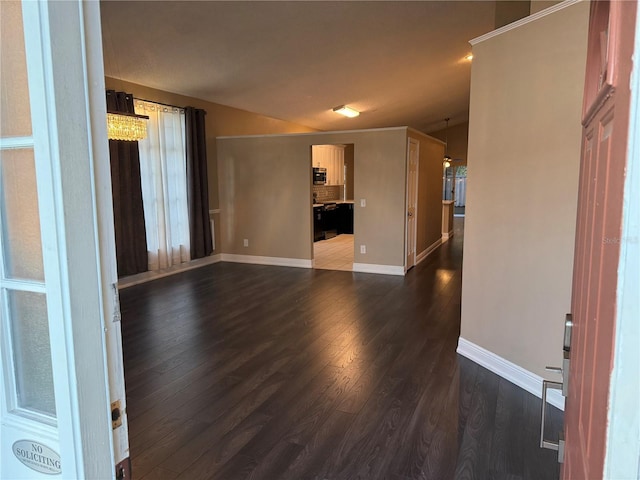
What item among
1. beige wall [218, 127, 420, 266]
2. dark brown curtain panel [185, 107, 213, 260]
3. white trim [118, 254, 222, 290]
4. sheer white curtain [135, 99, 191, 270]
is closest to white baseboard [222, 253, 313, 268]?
beige wall [218, 127, 420, 266]

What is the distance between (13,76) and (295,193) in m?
6.27

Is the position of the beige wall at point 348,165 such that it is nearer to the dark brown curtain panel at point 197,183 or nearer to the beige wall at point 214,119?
the beige wall at point 214,119

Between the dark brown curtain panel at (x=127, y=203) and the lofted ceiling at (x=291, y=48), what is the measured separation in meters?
0.85

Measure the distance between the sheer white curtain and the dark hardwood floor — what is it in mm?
1277

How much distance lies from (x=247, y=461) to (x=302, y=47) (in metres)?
4.46

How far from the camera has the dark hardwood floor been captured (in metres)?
2.18

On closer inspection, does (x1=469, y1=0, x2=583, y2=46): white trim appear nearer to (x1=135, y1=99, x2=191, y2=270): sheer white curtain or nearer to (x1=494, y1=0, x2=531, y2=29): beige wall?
(x1=494, y1=0, x2=531, y2=29): beige wall

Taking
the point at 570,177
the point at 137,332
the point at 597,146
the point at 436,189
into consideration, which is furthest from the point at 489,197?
the point at 436,189

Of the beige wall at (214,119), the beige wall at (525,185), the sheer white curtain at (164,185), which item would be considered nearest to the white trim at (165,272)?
the sheer white curtain at (164,185)

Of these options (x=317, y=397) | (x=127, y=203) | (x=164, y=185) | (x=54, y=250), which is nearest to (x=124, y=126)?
(x=127, y=203)

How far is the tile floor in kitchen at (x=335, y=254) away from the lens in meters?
7.16

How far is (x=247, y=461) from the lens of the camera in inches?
86.7

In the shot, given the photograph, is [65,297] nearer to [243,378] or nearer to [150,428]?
[150,428]

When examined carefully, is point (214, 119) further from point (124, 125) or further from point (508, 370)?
point (508, 370)
